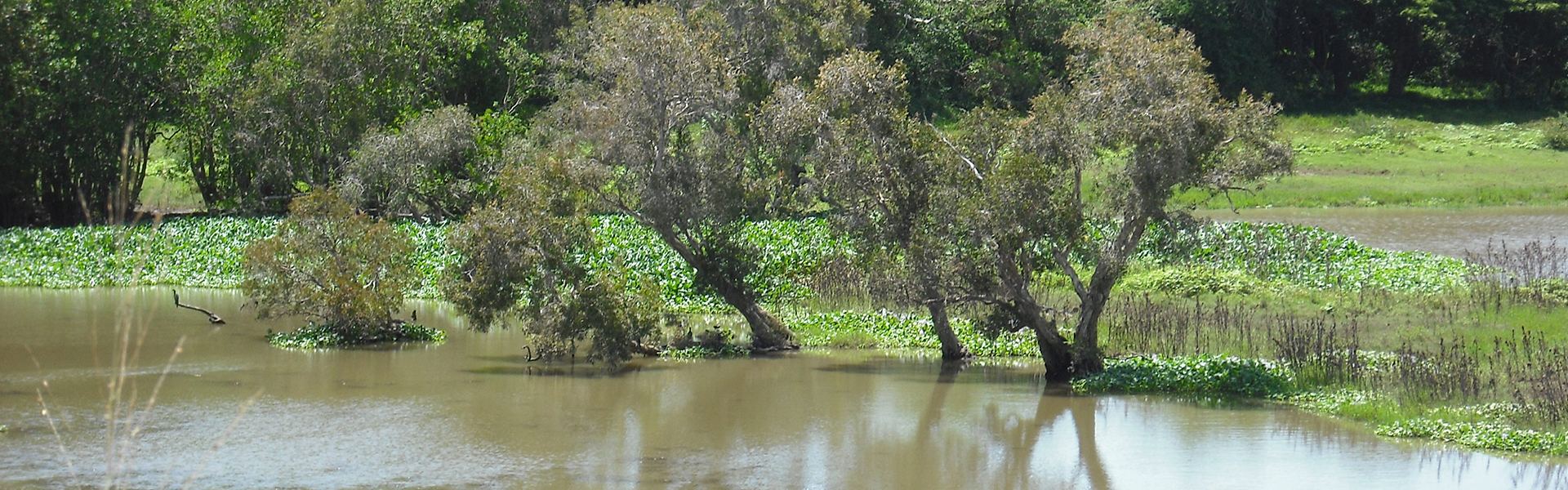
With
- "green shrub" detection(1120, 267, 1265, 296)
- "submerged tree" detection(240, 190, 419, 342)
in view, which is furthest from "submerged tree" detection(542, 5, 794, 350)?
"green shrub" detection(1120, 267, 1265, 296)

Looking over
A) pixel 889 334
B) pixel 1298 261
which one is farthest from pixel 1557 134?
pixel 889 334

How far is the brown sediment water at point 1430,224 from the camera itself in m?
28.5

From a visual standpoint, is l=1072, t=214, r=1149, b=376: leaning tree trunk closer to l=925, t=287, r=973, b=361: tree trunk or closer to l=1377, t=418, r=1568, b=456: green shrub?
l=925, t=287, r=973, b=361: tree trunk

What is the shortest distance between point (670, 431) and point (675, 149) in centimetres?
496

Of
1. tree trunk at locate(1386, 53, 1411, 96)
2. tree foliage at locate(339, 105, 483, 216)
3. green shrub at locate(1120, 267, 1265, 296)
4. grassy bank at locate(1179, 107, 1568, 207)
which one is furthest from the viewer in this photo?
tree trunk at locate(1386, 53, 1411, 96)

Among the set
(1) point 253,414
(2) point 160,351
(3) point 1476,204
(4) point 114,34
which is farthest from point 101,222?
(3) point 1476,204

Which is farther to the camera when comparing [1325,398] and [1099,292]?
[1099,292]

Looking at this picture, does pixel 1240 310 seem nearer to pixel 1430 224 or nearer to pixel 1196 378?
pixel 1196 378

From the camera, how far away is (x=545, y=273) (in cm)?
1738

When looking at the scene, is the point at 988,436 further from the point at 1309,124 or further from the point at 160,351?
the point at 1309,124

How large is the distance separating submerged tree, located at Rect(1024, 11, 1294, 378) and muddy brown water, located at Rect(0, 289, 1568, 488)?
1.88 m

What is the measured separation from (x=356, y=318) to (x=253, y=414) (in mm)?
5042

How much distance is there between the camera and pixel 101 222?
33719 millimetres

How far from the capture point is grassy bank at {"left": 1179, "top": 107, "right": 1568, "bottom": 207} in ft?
116
